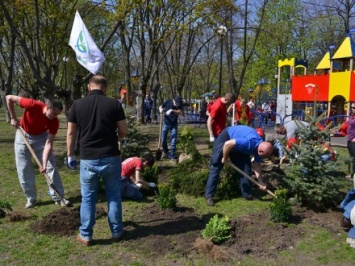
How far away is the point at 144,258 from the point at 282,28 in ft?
96.3

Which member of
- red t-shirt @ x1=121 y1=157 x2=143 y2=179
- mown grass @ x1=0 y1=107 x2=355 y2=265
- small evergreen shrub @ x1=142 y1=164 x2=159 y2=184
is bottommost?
mown grass @ x1=0 y1=107 x2=355 y2=265

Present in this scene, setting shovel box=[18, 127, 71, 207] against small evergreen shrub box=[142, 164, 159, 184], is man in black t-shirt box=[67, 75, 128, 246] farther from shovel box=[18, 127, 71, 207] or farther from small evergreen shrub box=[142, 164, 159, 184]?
small evergreen shrub box=[142, 164, 159, 184]

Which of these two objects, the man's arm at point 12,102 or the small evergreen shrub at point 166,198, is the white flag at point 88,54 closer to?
the man's arm at point 12,102

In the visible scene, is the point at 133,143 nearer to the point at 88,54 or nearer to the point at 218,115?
A: the point at 218,115

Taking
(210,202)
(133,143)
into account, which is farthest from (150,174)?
(210,202)

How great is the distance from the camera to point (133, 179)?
6391mm

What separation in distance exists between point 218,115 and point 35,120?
11.5 ft

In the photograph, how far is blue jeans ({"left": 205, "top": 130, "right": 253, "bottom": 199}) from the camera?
6.08 m

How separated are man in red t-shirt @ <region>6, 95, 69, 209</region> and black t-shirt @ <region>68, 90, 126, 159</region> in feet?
4.48

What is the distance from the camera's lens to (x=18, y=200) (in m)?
6.36

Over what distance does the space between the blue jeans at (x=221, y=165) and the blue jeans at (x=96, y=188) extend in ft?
6.54

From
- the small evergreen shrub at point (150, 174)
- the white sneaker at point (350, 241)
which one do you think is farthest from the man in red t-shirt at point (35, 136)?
the white sneaker at point (350, 241)

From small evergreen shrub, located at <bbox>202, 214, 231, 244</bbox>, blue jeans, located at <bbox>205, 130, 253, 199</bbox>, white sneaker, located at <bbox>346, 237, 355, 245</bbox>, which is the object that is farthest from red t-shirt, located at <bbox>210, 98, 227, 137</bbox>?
white sneaker, located at <bbox>346, 237, 355, 245</bbox>

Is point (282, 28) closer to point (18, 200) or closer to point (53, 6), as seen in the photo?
point (53, 6)
